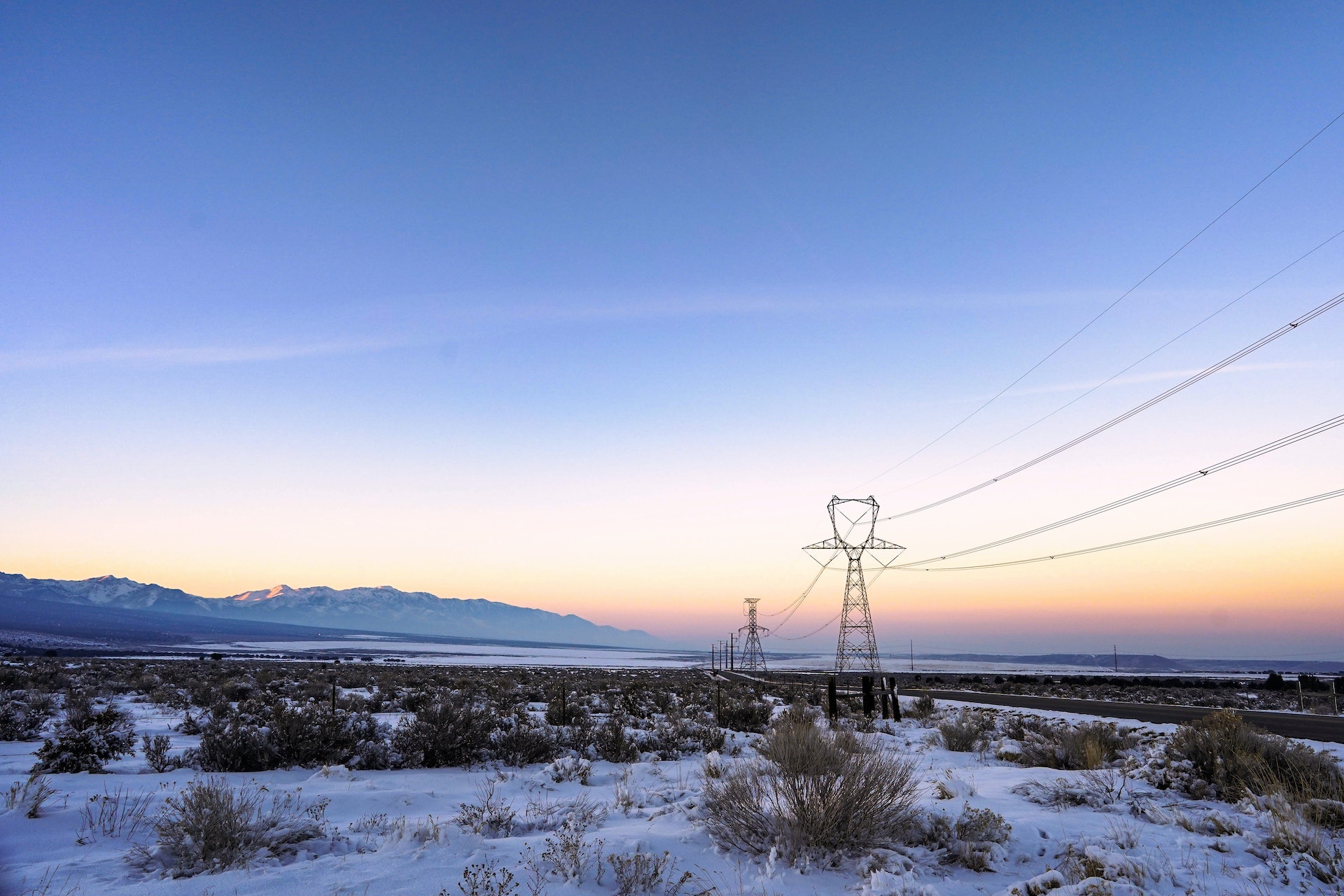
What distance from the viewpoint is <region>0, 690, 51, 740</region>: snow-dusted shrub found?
16.2 meters

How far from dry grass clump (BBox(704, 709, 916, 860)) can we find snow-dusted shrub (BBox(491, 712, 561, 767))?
713 cm

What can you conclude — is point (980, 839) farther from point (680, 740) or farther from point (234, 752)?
point (234, 752)

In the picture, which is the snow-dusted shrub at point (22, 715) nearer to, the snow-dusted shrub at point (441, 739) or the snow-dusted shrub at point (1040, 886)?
the snow-dusted shrub at point (441, 739)

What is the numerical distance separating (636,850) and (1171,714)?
23.9 meters

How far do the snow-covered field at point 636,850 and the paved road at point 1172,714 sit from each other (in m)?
11.1

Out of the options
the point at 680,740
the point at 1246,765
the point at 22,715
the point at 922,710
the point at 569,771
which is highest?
the point at 1246,765

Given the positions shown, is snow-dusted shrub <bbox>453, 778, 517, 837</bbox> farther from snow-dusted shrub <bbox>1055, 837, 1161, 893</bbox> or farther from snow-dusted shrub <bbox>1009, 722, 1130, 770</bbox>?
snow-dusted shrub <bbox>1009, 722, 1130, 770</bbox>

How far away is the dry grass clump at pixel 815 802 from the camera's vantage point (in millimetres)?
8219

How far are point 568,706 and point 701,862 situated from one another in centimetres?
1577

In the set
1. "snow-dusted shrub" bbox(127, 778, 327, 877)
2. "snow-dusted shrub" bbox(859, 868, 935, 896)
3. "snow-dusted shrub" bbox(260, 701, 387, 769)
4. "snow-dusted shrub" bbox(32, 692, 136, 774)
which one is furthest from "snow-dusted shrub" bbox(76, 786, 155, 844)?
"snow-dusted shrub" bbox(859, 868, 935, 896)

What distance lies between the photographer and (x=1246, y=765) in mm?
10211

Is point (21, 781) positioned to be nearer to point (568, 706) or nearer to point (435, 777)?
point (435, 777)

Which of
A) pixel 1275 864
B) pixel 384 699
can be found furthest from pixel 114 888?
pixel 384 699

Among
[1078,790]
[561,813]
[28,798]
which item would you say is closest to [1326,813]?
[1078,790]
